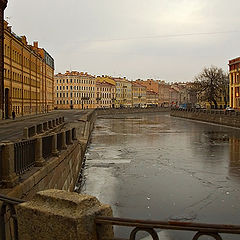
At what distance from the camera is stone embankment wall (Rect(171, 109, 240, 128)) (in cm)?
→ 4768

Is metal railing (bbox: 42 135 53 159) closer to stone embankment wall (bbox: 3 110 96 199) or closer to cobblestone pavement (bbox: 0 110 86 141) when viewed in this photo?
stone embankment wall (bbox: 3 110 96 199)

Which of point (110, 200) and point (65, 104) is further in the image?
point (65, 104)

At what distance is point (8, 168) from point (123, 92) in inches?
6317

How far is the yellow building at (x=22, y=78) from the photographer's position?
47.9 m

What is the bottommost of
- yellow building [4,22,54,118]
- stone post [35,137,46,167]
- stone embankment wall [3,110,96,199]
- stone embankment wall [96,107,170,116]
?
stone embankment wall [3,110,96,199]

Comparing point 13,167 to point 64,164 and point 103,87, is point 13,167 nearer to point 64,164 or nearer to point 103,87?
point 64,164

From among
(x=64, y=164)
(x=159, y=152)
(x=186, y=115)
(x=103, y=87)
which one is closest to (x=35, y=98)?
(x=186, y=115)

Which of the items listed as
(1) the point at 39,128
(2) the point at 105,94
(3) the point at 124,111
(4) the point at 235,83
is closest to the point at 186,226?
(1) the point at 39,128

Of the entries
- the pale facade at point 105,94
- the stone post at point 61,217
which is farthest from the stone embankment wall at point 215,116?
the pale facade at point 105,94

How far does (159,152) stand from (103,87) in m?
128

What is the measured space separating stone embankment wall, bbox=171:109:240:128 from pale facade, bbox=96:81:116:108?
6970 centimetres

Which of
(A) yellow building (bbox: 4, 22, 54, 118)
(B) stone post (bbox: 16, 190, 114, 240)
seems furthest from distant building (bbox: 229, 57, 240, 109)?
(B) stone post (bbox: 16, 190, 114, 240)

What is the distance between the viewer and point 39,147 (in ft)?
32.1

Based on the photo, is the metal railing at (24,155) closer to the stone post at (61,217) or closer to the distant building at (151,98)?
the stone post at (61,217)
